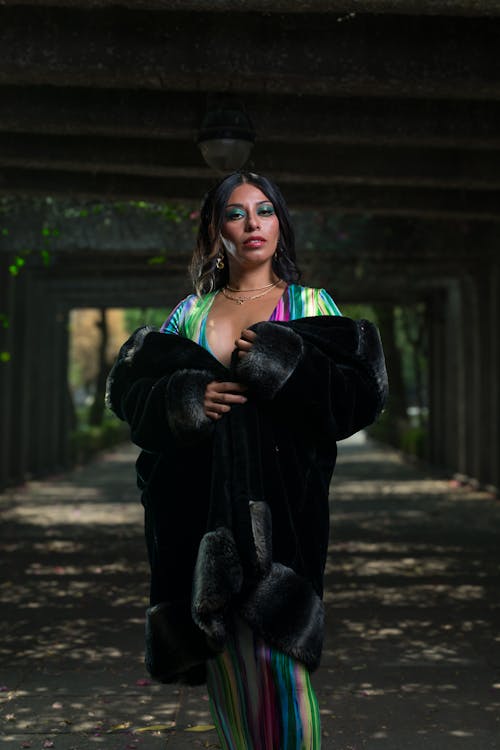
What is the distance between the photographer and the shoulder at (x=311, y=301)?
11.2 ft

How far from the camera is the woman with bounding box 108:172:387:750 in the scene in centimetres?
310

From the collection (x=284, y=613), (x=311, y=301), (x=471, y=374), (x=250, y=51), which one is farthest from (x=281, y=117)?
(x=471, y=374)

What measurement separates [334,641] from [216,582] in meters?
4.04

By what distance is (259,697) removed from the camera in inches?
122

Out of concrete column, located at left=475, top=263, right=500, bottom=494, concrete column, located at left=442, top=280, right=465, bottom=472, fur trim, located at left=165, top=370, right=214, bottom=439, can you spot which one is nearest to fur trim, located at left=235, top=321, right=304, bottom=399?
fur trim, located at left=165, top=370, right=214, bottom=439

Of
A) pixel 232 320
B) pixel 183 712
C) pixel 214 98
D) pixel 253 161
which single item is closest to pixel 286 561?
pixel 232 320

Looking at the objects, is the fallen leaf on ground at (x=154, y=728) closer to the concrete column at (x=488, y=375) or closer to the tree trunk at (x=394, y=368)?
the concrete column at (x=488, y=375)

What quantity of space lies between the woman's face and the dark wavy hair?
0.07 feet

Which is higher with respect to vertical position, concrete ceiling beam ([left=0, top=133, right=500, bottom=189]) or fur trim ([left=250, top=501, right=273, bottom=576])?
concrete ceiling beam ([left=0, top=133, right=500, bottom=189])

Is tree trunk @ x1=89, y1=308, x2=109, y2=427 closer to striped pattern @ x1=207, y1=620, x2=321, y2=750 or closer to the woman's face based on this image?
the woman's face

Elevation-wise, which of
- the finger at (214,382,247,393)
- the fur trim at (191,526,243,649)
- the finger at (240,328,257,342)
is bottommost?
the fur trim at (191,526,243,649)

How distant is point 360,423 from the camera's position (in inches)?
130

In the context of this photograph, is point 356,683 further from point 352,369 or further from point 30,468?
point 30,468

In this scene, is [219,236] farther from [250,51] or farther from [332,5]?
[250,51]
